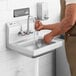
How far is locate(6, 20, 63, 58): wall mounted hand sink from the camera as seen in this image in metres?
1.73

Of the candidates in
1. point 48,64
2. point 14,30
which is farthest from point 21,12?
point 48,64

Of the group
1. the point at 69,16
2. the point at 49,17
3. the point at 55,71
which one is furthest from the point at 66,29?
the point at 55,71

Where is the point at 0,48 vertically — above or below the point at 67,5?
below

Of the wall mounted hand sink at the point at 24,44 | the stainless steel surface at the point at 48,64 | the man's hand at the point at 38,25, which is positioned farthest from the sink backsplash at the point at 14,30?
the stainless steel surface at the point at 48,64

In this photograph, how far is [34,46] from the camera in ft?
6.30

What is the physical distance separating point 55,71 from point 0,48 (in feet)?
2.83

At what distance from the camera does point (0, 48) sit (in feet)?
5.90

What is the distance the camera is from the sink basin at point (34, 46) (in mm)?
1717

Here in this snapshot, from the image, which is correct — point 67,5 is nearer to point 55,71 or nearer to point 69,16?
point 69,16

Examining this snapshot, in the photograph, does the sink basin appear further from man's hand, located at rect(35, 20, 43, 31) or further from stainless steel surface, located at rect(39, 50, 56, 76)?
stainless steel surface, located at rect(39, 50, 56, 76)

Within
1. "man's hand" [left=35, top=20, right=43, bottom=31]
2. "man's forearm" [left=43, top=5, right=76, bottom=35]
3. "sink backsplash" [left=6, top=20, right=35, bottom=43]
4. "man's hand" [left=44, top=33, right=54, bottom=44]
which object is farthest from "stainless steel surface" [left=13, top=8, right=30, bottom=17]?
"man's forearm" [left=43, top=5, right=76, bottom=35]

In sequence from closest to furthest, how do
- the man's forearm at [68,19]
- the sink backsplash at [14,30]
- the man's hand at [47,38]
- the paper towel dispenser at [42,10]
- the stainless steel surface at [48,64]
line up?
the man's forearm at [68,19]
the man's hand at [47,38]
the sink backsplash at [14,30]
the paper towel dispenser at [42,10]
the stainless steel surface at [48,64]

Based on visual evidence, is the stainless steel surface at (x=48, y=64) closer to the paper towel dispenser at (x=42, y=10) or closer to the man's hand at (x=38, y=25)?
the paper towel dispenser at (x=42, y=10)

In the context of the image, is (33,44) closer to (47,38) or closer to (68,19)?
(47,38)
